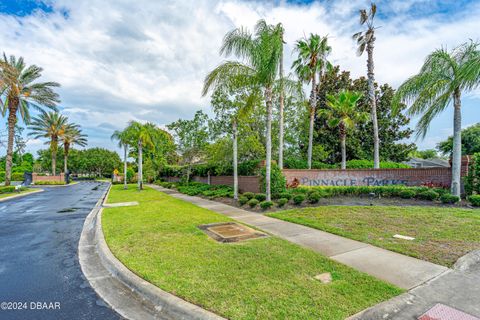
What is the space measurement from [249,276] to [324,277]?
4.04 feet

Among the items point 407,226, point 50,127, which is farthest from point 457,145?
point 50,127

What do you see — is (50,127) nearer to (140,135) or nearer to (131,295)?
(140,135)

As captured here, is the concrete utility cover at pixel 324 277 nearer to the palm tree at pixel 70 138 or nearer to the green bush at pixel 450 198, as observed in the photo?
the green bush at pixel 450 198

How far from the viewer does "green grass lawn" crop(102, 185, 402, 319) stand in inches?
125

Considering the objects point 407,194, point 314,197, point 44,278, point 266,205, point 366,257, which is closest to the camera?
point 44,278

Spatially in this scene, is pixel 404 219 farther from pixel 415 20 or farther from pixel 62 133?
pixel 62 133

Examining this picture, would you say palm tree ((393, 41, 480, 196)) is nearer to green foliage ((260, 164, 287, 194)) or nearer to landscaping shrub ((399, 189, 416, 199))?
landscaping shrub ((399, 189, 416, 199))

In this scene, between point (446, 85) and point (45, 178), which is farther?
point (45, 178)

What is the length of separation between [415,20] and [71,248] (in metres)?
14.7

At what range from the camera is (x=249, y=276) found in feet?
13.2

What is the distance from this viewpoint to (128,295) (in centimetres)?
373

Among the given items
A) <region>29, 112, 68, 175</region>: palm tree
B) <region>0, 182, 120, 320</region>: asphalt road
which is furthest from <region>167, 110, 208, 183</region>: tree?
<region>29, 112, 68, 175</region>: palm tree

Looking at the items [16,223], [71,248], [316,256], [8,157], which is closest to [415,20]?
[316,256]

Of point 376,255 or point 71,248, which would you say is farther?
point 71,248
